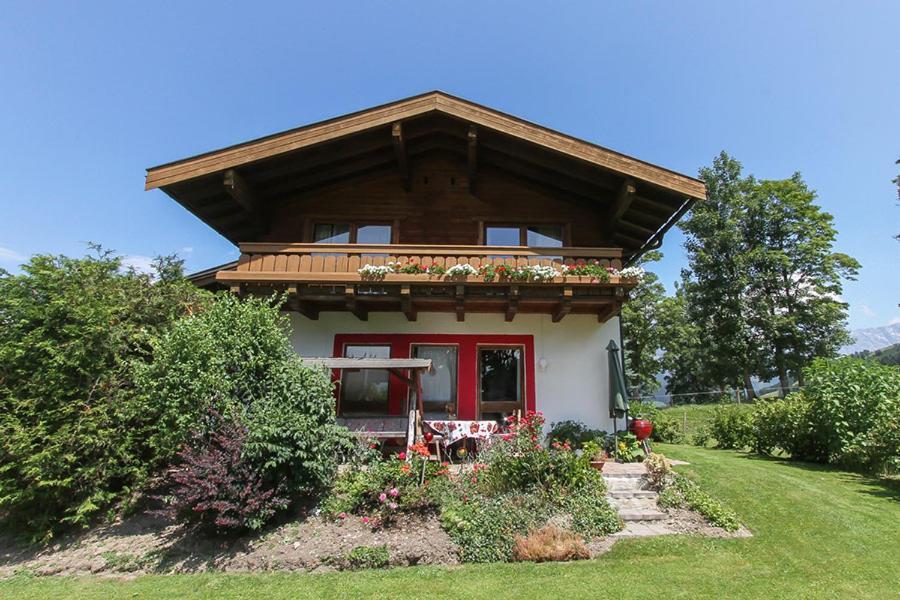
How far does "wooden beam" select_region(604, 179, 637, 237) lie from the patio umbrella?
10.2ft

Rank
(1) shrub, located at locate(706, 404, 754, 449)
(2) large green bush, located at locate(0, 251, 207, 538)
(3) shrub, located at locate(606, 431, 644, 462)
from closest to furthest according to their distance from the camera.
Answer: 1. (2) large green bush, located at locate(0, 251, 207, 538)
2. (3) shrub, located at locate(606, 431, 644, 462)
3. (1) shrub, located at locate(706, 404, 754, 449)

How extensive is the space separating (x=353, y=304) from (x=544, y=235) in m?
5.32

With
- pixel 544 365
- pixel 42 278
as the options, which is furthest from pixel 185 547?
pixel 544 365

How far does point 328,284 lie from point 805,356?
29.1 meters

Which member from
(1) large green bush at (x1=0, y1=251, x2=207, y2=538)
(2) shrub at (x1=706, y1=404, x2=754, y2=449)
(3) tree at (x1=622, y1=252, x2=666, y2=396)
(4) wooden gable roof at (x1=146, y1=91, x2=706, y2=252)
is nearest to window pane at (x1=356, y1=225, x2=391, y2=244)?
(4) wooden gable roof at (x1=146, y1=91, x2=706, y2=252)

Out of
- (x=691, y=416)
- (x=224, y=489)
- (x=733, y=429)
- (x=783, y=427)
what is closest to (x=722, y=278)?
(x=691, y=416)

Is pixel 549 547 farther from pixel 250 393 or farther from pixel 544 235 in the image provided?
pixel 544 235

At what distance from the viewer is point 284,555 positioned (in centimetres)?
518

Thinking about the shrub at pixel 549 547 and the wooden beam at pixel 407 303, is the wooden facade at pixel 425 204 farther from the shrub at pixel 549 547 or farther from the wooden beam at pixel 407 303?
the shrub at pixel 549 547

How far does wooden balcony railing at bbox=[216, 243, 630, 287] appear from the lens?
8.98m

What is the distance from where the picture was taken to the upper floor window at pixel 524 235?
11141mm

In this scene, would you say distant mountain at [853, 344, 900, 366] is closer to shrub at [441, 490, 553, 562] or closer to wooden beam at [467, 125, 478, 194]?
shrub at [441, 490, 553, 562]

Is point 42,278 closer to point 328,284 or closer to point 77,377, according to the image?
point 77,377

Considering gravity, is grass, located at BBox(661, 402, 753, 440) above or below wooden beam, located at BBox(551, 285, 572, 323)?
below
